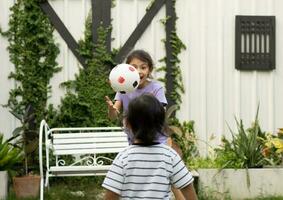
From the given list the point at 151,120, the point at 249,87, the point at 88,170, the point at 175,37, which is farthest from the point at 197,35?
the point at 151,120

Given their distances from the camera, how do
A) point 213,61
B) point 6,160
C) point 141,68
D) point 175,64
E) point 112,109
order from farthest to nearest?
point 213,61 < point 175,64 < point 6,160 < point 141,68 < point 112,109

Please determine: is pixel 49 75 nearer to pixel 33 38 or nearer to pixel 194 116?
pixel 33 38

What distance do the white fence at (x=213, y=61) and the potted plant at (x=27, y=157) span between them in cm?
126

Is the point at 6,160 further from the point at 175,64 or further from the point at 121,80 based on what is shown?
the point at 121,80

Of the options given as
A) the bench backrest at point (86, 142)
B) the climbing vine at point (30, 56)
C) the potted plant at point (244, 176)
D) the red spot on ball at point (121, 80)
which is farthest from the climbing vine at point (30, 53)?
the red spot on ball at point (121, 80)

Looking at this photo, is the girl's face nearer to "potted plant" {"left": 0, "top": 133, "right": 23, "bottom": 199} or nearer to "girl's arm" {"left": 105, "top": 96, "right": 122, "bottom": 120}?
"girl's arm" {"left": 105, "top": 96, "right": 122, "bottom": 120}

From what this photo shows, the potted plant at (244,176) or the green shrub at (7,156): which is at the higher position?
the green shrub at (7,156)

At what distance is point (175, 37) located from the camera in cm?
806

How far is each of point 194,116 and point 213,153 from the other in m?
0.52

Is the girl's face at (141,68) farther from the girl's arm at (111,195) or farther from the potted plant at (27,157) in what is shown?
the potted plant at (27,157)

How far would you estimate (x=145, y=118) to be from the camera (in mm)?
3449

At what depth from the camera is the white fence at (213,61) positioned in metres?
8.05

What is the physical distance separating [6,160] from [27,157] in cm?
37

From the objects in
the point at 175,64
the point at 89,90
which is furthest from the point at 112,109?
the point at 175,64
